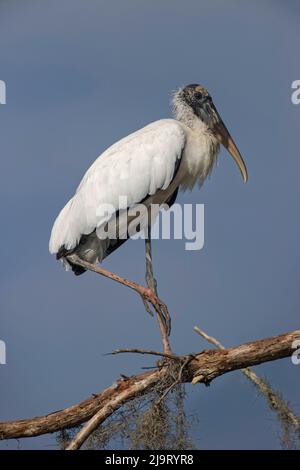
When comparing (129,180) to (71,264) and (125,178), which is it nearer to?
(125,178)

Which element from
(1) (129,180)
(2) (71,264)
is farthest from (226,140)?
(2) (71,264)

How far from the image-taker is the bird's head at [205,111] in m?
7.56

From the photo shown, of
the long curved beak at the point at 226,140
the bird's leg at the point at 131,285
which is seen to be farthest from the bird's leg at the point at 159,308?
the long curved beak at the point at 226,140

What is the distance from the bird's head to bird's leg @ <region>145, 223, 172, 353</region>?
965 millimetres

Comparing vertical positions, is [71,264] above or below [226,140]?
below

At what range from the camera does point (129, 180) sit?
23.4 ft

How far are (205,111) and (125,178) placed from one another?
0.96m

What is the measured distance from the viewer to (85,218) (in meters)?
7.00

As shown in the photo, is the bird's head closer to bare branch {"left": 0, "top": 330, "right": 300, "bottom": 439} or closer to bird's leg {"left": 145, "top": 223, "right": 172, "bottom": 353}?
bird's leg {"left": 145, "top": 223, "right": 172, "bottom": 353}

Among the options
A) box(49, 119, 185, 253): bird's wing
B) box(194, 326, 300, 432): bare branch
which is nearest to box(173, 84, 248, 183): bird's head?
box(49, 119, 185, 253): bird's wing

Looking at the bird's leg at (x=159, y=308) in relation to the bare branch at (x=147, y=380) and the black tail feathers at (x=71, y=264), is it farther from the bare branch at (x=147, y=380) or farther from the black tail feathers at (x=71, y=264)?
the bare branch at (x=147, y=380)
